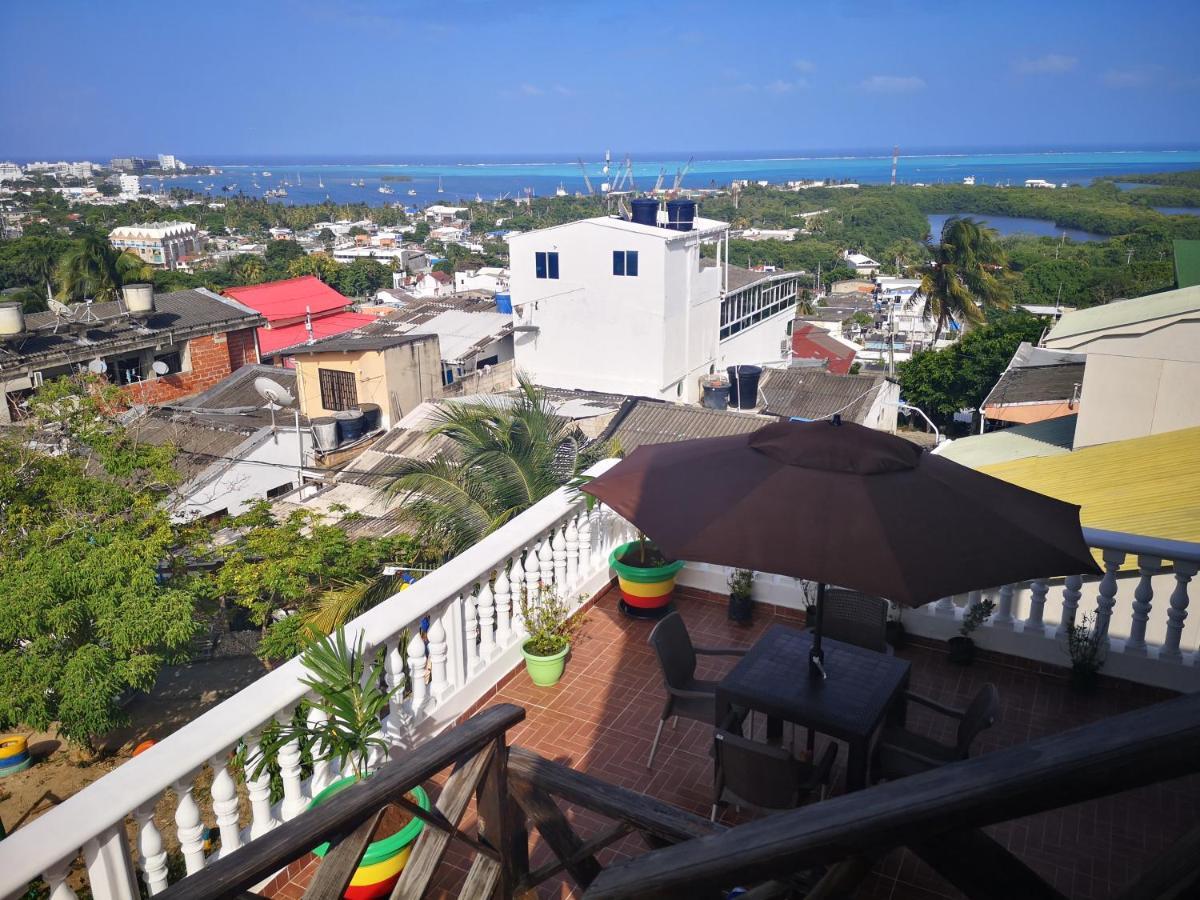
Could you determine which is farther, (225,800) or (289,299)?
(289,299)

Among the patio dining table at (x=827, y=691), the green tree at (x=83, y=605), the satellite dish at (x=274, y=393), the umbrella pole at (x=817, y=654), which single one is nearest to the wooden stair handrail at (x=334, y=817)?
the patio dining table at (x=827, y=691)

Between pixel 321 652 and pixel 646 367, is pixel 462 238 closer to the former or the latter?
pixel 646 367

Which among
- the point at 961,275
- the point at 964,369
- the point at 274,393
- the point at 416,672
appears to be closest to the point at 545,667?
the point at 416,672

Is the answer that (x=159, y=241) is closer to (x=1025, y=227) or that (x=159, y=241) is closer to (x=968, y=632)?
(x=968, y=632)

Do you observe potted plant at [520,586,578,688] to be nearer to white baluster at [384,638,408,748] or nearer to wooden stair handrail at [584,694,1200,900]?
white baluster at [384,638,408,748]

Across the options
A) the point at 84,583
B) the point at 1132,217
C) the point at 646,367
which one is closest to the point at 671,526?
the point at 84,583
